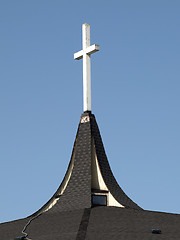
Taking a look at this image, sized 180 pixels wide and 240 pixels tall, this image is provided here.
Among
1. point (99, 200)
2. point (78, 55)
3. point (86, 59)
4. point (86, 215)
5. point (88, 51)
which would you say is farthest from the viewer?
point (78, 55)

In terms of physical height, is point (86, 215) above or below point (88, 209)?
below

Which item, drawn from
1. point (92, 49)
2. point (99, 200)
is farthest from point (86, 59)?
point (99, 200)

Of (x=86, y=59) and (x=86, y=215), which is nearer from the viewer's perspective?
(x=86, y=215)

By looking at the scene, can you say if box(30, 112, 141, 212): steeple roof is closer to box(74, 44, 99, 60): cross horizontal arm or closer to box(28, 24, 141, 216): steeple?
box(28, 24, 141, 216): steeple

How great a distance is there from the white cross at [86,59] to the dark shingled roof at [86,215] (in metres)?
1.07

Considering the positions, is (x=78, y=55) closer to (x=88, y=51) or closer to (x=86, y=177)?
(x=88, y=51)

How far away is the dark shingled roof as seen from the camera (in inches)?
1242

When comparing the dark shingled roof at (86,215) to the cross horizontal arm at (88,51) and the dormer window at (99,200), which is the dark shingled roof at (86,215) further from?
the cross horizontal arm at (88,51)

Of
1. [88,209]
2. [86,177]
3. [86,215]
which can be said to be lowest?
[86,215]

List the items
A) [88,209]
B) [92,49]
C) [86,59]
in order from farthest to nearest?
1. [86,59]
2. [92,49]
3. [88,209]

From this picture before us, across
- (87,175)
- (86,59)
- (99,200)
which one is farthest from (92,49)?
(99,200)

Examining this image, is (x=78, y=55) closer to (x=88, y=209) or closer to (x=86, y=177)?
(x=86, y=177)

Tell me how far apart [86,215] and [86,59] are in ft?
38.2

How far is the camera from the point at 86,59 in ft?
133
